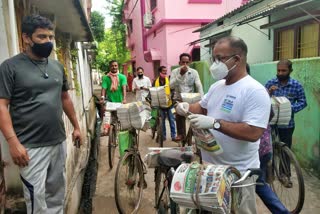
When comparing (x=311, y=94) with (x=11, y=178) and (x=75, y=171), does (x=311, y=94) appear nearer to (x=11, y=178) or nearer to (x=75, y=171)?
(x=75, y=171)

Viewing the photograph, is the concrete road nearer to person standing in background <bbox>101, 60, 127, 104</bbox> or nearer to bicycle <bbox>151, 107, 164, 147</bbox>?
bicycle <bbox>151, 107, 164, 147</bbox>

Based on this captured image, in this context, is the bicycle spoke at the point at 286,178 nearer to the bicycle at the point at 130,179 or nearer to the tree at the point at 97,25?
the bicycle at the point at 130,179

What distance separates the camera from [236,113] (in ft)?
7.42

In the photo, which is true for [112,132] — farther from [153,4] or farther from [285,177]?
[153,4]

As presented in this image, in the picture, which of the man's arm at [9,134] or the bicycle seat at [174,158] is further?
the bicycle seat at [174,158]

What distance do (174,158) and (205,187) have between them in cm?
81

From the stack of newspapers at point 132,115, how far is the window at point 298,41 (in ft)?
15.8

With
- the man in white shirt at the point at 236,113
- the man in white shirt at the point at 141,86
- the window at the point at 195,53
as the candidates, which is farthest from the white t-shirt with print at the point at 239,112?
the window at the point at 195,53

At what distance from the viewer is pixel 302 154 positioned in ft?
17.3

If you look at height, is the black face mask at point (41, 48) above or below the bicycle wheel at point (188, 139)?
above

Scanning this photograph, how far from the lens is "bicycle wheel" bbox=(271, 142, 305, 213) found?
382cm

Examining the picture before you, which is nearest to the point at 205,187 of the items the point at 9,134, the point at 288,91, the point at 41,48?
the point at 9,134

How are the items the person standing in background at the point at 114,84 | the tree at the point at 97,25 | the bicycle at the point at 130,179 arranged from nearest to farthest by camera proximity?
the bicycle at the point at 130,179 → the person standing in background at the point at 114,84 → the tree at the point at 97,25

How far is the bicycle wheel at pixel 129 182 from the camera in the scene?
3.72 metres
